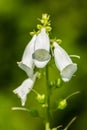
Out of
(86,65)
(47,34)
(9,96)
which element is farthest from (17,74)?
(47,34)

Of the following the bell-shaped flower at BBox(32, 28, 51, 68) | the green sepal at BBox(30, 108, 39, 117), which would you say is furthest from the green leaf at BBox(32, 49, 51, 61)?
the green sepal at BBox(30, 108, 39, 117)

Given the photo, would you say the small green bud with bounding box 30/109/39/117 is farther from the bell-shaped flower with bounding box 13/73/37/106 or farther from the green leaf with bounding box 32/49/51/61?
the green leaf with bounding box 32/49/51/61

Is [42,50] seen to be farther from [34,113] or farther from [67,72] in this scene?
[34,113]

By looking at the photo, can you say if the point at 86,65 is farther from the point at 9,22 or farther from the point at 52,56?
the point at 52,56

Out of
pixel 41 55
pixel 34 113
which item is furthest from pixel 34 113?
pixel 41 55

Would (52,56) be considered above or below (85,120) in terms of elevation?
above

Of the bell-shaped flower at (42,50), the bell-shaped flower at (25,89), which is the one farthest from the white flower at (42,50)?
the bell-shaped flower at (25,89)

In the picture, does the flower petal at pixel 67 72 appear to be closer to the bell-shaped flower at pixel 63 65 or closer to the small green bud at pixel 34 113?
the bell-shaped flower at pixel 63 65
